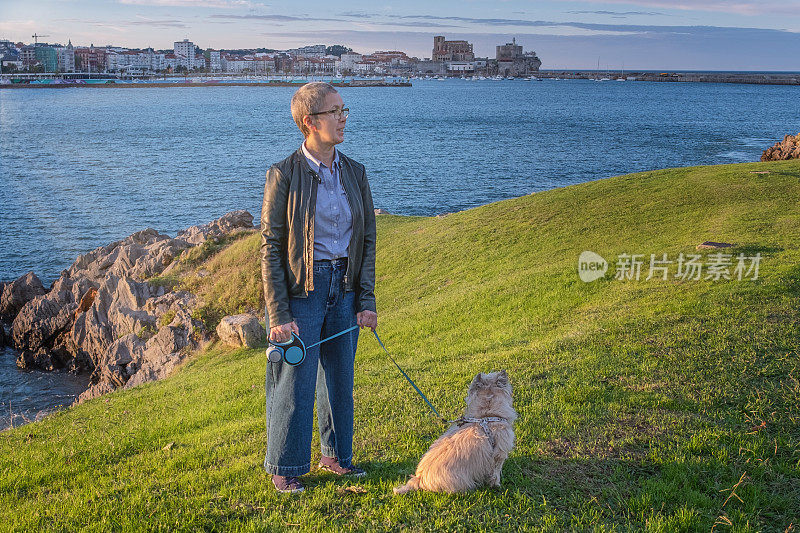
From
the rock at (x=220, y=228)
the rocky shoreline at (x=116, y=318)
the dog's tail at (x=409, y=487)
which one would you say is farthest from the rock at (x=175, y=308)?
the dog's tail at (x=409, y=487)

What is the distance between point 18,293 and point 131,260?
438 cm

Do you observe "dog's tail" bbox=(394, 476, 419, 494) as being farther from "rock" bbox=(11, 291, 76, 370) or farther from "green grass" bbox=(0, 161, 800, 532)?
"rock" bbox=(11, 291, 76, 370)

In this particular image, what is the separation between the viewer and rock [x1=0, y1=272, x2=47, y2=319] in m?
22.2

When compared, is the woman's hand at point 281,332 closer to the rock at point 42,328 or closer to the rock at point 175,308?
the rock at point 175,308

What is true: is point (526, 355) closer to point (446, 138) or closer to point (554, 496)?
point (554, 496)

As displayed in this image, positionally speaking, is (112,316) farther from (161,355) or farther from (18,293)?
(18,293)

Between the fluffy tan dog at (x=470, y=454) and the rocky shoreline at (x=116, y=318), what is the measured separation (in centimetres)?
997

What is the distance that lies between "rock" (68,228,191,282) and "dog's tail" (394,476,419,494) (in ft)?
64.3

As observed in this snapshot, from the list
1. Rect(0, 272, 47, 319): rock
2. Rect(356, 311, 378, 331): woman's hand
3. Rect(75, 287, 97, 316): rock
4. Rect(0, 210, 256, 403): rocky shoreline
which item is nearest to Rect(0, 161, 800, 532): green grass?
Rect(356, 311, 378, 331): woman's hand

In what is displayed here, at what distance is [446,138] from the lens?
76.6 m

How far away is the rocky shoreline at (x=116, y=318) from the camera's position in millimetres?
15562

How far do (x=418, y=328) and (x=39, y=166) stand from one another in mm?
54386

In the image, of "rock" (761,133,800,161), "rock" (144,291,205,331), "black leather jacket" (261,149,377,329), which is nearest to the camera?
"black leather jacket" (261,149,377,329)

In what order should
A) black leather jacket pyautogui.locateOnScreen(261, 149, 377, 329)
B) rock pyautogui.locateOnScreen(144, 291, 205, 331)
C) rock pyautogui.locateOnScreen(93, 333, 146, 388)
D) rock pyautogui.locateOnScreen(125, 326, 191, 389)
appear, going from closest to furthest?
black leather jacket pyautogui.locateOnScreen(261, 149, 377, 329) → rock pyautogui.locateOnScreen(125, 326, 191, 389) → rock pyautogui.locateOnScreen(93, 333, 146, 388) → rock pyautogui.locateOnScreen(144, 291, 205, 331)
